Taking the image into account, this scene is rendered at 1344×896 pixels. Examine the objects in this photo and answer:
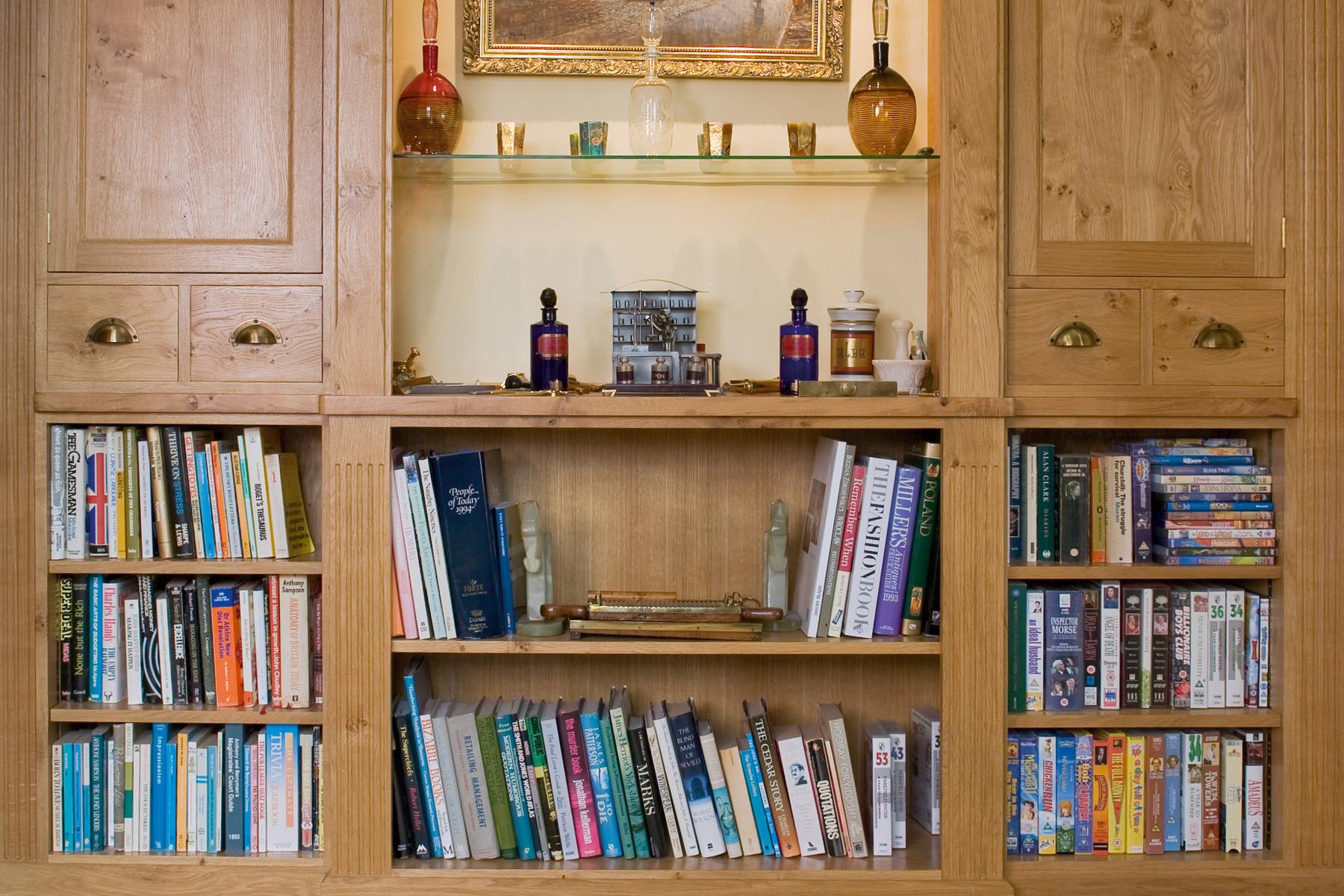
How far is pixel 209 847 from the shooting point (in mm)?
2191

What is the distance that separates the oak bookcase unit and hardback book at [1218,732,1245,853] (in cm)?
6

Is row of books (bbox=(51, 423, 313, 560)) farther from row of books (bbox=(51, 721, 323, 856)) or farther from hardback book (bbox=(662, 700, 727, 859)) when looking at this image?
hardback book (bbox=(662, 700, 727, 859))

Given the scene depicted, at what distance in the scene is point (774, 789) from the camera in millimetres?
2186

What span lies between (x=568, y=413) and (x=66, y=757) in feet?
3.74

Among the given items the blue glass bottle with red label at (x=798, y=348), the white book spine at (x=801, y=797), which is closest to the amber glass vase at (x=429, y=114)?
the blue glass bottle with red label at (x=798, y=348)

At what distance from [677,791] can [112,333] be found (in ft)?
4.40

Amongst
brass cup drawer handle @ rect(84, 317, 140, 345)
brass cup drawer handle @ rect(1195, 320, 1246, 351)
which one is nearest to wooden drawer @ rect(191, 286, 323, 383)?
brass cup drawer handle @ rect(84, 317, 140, 345)

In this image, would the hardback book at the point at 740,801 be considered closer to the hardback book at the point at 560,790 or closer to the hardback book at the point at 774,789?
the hardback book at the point at 774,789

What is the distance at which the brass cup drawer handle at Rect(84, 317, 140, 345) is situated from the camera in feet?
6.93

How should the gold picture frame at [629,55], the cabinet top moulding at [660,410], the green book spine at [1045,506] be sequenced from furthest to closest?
the gold picture frame at [629,55], the green book spine at [1045,506], the cabinet top moulding at [660,410]

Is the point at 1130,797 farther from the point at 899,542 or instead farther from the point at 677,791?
the point at 677,791

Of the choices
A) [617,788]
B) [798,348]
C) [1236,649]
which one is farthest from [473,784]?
[1236,649]

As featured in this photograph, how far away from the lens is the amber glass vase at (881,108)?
2.22 m

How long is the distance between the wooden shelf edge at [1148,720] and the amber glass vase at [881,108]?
1.10 metres
